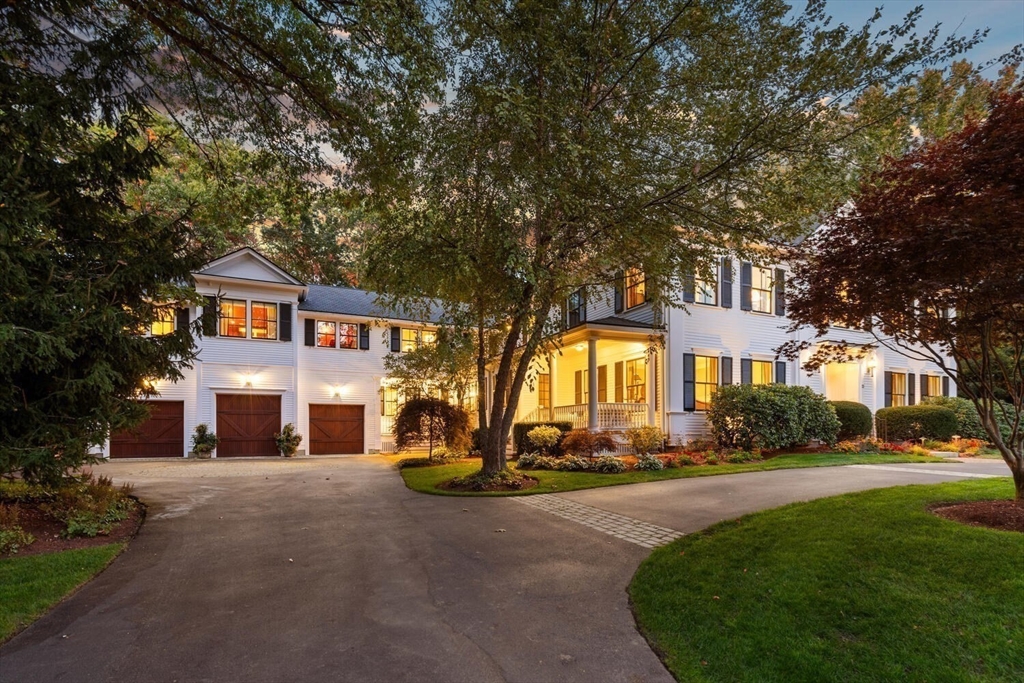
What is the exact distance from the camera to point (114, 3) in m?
6.84

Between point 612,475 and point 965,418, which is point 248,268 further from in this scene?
point 965,418

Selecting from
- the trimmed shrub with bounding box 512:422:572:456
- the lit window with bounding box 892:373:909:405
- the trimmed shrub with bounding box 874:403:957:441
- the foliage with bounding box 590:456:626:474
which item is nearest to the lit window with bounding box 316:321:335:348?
the trimmed shrub with bounding box 512:422:572:456

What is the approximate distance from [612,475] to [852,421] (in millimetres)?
9661

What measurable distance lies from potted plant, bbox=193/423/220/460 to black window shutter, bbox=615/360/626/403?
13542 mm

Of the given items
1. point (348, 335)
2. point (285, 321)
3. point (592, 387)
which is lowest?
point (592, 387)

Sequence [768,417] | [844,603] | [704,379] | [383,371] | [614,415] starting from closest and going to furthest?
1. [844,603]
2. [768,417]
3. [614,415]
4. [704,379]
5. [383,371]

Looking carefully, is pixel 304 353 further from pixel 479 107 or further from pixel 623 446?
pixel 479 107

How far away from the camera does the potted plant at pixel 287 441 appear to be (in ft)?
64.2

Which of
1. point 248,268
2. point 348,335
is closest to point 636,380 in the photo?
point 348,335

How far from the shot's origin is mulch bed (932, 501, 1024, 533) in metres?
5.21

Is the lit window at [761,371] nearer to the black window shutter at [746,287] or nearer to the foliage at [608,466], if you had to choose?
the black window shutter at [746,287]

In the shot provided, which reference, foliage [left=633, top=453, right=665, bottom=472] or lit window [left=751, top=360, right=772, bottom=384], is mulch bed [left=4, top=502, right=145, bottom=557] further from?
lit window [left=751, top=360, right=772, bottom=384]

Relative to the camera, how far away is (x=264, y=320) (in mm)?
19859

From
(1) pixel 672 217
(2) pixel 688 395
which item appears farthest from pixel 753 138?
(2) pixel 688 395
